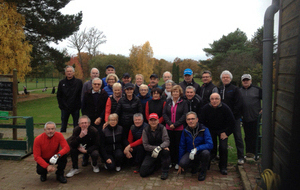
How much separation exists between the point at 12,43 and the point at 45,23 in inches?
168

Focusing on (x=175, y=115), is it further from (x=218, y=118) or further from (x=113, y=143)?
(x=113, y=143)

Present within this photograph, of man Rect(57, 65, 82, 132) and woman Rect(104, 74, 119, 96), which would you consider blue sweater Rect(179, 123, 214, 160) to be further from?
man Rect(57, 65, 82, 132)

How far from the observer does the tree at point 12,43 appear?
17.0 metres

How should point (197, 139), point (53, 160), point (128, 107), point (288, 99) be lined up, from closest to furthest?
point (288, 99) → point (53, 160) → point (197, 139) → point (128, 107)

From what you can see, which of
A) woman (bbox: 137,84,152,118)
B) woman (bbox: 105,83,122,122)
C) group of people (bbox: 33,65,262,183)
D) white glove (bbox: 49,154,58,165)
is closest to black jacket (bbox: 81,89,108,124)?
group of people (bbox: 33,65,262,183)

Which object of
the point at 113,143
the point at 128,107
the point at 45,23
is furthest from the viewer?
the point at 45,23

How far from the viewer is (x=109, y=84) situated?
5.72m

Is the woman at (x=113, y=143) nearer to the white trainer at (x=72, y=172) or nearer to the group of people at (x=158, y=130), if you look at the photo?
the group of people at (x=158, y=130)

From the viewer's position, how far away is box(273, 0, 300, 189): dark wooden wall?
2312 millimetres

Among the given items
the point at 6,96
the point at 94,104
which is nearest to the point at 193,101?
the point at 94,104

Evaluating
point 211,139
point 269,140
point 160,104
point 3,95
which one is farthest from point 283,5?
point 3,95

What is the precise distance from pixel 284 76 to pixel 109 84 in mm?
4049

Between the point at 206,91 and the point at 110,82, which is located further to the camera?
the point at 110,82

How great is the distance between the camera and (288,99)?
2.72m
